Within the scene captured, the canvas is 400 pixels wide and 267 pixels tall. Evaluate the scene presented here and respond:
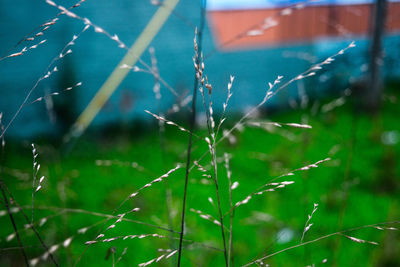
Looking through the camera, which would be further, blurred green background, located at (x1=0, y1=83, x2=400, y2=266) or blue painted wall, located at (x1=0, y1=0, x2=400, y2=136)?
blue painted wall, located at (x1=0, y1=0, x2=400, y2=136)

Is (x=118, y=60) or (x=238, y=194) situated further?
(x=118, y=60)

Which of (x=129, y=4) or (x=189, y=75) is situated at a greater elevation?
(x=129, y=4)

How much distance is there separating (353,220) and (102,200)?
162cm

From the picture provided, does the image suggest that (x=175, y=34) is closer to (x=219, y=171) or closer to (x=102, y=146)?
(x=102, y=146)

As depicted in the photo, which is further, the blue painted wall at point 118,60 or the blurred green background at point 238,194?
the blue painted wall at point 118,60

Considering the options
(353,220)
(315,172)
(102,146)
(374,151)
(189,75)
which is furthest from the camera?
(189,75)

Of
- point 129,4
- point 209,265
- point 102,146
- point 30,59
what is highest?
point 129,4

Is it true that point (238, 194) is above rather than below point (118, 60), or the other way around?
below

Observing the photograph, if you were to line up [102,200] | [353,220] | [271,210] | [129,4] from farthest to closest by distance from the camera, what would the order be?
1. [129,4]
2. [102,200]
3. [271,210]
4. [353,220]

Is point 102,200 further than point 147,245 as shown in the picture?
Yes

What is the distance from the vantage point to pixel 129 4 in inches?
160

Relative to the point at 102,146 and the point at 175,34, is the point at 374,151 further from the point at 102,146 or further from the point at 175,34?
the point at 175,34

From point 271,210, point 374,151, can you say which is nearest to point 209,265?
point 271,210

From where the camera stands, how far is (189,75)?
4.62 m
